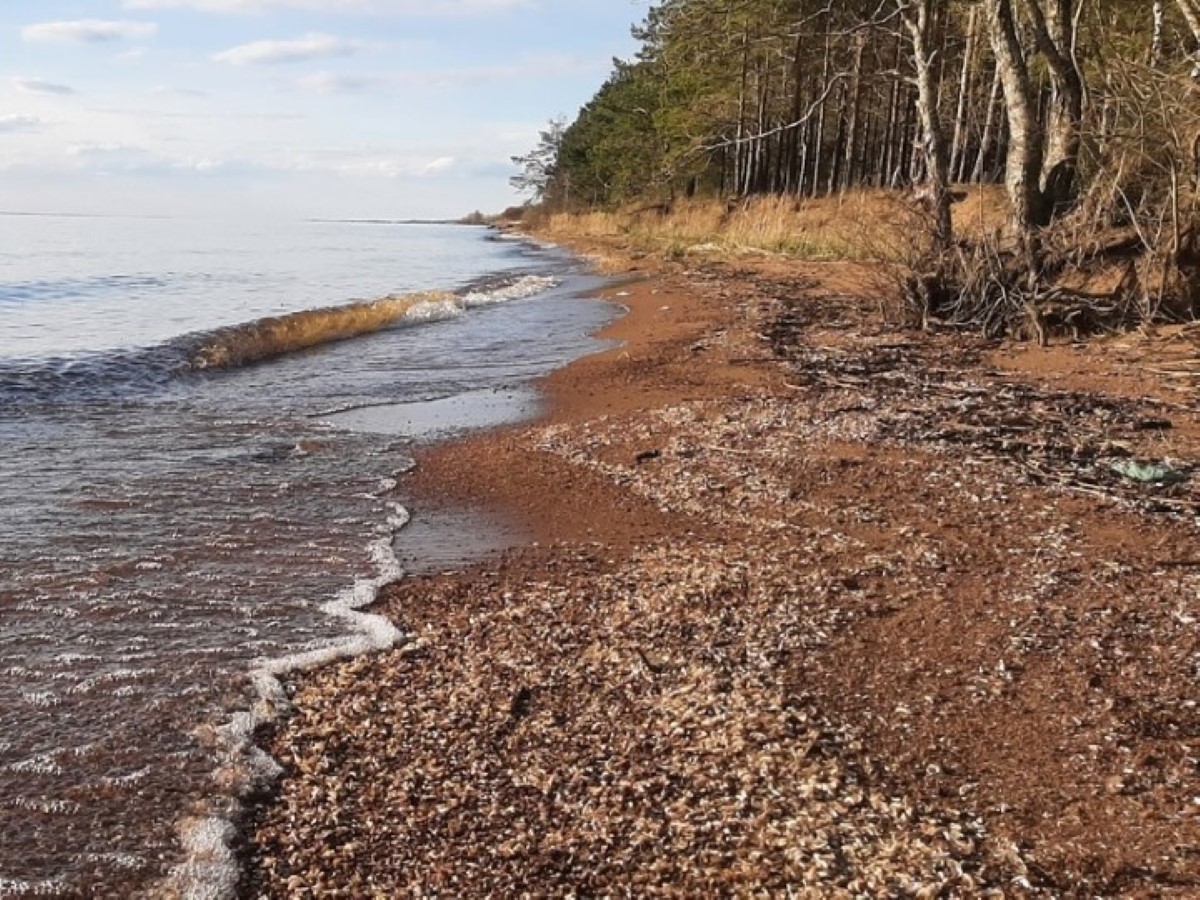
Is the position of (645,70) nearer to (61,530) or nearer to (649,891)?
(61,530)

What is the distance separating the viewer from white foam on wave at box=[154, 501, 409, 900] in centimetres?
296

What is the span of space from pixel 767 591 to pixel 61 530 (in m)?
4.41

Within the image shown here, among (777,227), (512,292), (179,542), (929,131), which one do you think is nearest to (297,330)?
(512,292)

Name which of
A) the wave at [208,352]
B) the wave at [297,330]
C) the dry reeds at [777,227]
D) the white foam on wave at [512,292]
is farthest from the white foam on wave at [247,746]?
the white foam on wave at [512,292]

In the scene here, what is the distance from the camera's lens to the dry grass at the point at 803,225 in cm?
1564

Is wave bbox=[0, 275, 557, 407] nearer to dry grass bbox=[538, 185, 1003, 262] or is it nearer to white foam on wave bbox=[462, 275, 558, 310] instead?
white foam on wave bbox=[462, 275, 558, 310]

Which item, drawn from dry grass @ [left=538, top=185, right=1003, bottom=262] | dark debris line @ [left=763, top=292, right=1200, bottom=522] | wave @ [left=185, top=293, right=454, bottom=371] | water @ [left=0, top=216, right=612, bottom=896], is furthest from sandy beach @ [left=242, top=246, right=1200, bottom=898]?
wave @ [left=185, top=293, right=454, bottom=371]

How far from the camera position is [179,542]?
5984 mm

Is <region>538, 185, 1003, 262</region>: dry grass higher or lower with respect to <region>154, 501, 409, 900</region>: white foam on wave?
higher

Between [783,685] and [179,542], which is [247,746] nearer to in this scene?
[783,685]

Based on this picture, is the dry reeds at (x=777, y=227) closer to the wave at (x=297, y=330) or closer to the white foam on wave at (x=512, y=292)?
the white foam on wave at (x=512, y=292)

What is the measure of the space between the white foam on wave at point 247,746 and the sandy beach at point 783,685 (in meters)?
0.09

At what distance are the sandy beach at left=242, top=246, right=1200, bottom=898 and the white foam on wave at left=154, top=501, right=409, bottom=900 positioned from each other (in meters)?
0.09

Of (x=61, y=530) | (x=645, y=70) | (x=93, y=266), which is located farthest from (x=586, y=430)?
(x=645, y=70)
